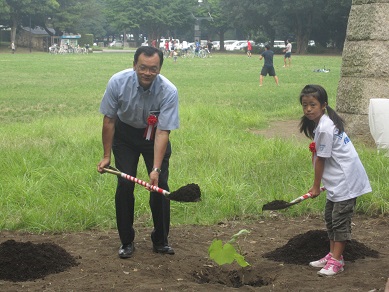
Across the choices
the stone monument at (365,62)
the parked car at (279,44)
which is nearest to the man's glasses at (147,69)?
the stone monument at (365,62)

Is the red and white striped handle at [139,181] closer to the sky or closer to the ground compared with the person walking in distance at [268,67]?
closer to the sky

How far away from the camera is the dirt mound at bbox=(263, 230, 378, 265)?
19.6ft

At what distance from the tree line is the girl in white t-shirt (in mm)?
55694

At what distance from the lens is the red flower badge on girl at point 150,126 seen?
5.83m

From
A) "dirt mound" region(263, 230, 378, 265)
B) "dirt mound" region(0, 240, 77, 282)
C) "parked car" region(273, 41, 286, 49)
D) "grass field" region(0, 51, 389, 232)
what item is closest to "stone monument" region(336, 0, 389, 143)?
"grass field" region(0, 51, 389, 232)

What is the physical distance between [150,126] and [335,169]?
4.84ft

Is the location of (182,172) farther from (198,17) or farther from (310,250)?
(198,17)

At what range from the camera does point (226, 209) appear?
7.60m

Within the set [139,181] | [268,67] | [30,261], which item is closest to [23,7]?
[268,67]

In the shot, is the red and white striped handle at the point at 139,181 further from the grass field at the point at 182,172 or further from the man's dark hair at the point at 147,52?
the grass field at the point at 182,172

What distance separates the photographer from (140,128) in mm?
6008

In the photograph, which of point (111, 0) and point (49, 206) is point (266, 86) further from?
point (111, 0)

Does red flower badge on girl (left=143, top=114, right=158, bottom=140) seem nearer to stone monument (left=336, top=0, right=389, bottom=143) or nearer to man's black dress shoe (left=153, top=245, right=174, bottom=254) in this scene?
man's black dress shoe (left=153, top=245, right=174, bottom=254)

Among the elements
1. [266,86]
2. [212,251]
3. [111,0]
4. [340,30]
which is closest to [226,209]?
[212,251]
